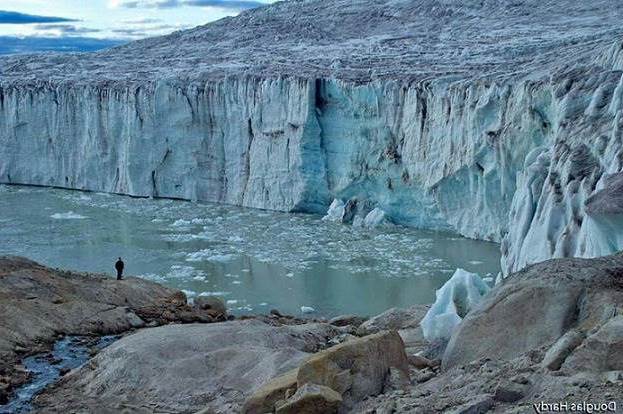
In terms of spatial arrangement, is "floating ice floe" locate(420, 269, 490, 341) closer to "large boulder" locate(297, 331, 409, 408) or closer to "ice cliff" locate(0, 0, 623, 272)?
"ice cliff" locate(0, 0, 623, 272)

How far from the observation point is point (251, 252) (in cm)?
1664

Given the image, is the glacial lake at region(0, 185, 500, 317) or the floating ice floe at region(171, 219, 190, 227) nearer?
the glacial lake at region(0, 185, 500, 317)

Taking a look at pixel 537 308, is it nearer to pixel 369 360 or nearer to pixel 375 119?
pixel 369 360

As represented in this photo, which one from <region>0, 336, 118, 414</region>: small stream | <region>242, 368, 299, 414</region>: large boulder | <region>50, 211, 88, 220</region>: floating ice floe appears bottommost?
<region>50, 211, 88, 220</region>: floating ice floe

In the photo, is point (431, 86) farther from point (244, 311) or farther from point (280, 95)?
point (244, 311)

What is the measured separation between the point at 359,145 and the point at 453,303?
11.1 metres

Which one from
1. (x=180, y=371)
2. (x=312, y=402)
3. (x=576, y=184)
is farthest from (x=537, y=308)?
(x=576, y=184)

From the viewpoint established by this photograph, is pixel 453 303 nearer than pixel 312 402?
No

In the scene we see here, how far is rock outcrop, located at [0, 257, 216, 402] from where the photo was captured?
8.74 m

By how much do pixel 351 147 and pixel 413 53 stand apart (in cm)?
491

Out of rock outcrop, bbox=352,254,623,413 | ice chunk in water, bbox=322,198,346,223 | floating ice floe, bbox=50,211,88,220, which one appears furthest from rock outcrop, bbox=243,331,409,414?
floating ice floe, bbox=50,211,88,220

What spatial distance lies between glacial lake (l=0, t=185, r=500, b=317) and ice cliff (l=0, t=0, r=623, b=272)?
100cm

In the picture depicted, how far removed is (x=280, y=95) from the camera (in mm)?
21219

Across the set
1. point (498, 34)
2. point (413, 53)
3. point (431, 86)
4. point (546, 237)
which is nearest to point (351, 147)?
point (431, 86)
